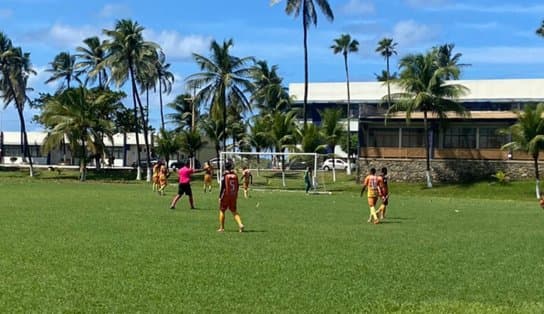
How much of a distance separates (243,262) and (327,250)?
251 centimetres

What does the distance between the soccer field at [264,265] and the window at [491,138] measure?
3115 cm

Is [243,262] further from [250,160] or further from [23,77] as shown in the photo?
[23,77]

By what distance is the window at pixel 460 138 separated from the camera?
178 feet

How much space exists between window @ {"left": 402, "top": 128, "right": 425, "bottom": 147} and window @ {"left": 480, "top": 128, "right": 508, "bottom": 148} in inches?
160

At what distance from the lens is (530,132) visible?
46.7 m

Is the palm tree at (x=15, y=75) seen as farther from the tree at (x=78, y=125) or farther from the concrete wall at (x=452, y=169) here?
the concrete wall at (x=452, y=169)

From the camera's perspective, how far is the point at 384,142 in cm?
5675

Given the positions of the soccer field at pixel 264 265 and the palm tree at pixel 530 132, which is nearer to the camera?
the soccer field at pixel 264 265

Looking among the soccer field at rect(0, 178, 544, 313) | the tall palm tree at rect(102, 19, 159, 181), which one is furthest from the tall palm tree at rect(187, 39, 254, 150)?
the soccer field at rect(0, 178, 544, 313)

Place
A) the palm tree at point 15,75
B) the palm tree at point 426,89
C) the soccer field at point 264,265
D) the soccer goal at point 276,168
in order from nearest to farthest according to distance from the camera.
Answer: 1. the soccer field at point 264,265
2. the soccer goal at point 276,168
3. the palm tree at point 426,89
4. the palm tree at point 15,75

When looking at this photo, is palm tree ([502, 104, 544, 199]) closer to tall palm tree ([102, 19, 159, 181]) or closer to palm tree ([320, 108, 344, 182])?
palm tree ([320, 108, 344, 182])

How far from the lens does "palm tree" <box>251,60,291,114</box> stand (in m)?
78.6

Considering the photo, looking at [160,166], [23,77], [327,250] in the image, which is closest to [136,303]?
[327,250]

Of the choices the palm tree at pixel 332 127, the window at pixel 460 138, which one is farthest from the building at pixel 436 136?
the palm tree at pixel 332 127
